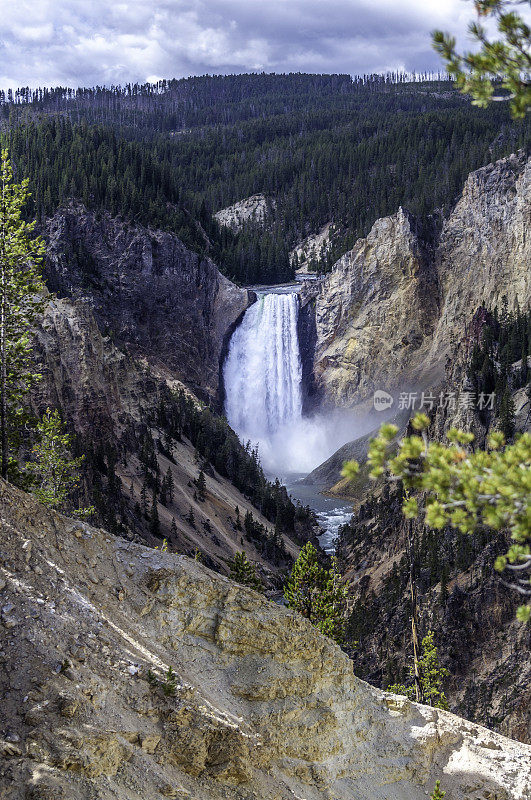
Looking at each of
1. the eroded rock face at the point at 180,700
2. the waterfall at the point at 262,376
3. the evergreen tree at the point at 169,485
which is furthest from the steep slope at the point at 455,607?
the waterfall at the point at 262,376

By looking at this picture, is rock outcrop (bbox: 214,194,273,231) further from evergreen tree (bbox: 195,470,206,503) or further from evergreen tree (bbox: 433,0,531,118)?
evergreen tree (bbox: 433,0,531,118)

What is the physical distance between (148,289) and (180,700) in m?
91.3

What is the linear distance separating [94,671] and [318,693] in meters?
7.15

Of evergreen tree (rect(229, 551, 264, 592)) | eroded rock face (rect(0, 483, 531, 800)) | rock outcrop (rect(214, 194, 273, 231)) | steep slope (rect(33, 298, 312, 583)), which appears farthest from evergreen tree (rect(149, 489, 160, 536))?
rock outcrop (rect(214, 194, 273, 231))

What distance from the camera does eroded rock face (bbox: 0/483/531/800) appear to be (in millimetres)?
11906

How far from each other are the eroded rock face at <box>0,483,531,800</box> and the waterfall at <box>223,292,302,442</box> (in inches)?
3456

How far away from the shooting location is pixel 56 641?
1328 cm

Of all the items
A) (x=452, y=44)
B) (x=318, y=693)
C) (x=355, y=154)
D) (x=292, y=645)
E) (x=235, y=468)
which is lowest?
(x=235, y=468)

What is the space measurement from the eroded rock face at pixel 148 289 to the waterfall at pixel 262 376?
270cm

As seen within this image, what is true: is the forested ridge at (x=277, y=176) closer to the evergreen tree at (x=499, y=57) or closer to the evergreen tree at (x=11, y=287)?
the evergreen tree at (x=11, y=287)

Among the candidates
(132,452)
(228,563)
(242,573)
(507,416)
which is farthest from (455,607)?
(132,452)

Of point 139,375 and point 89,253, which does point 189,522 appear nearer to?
point 139,375

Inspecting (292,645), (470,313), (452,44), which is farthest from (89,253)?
(452,44)

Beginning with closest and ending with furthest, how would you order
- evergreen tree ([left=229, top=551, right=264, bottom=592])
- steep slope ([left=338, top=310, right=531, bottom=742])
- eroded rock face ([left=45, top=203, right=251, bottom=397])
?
evergreen tree ([left=229, top=551, right=264, bottom=592]) < steep slope ([left=338, top=310, right=531, bottom=742]) < eroded rock face ([left=45, top=203, right=251, bottom=397])
